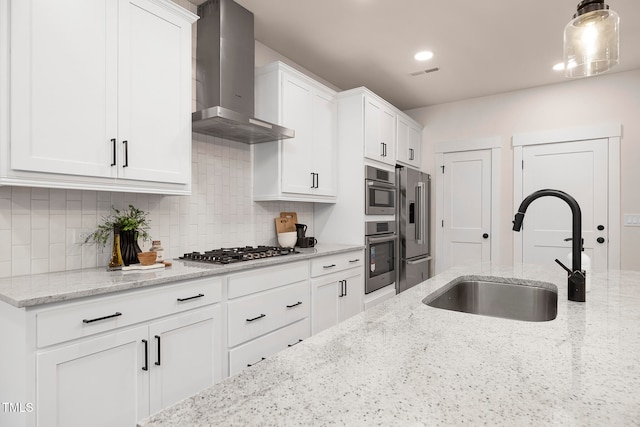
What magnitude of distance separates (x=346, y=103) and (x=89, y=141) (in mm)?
2430

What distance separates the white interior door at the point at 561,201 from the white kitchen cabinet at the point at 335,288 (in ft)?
6.83

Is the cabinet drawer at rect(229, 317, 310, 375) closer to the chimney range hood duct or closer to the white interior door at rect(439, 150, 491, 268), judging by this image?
the chimney range hood duct

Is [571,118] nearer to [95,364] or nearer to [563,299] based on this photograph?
[563,299]

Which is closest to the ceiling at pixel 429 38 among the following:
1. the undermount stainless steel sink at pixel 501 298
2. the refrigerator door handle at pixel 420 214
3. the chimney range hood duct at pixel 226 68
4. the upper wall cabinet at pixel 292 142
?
the chimney range hood duct at pixel 226 68

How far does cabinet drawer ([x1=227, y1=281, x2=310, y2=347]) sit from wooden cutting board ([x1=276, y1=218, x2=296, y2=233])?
73 cm

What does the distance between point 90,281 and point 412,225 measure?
3.38m

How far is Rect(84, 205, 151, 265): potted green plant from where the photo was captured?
1.97m

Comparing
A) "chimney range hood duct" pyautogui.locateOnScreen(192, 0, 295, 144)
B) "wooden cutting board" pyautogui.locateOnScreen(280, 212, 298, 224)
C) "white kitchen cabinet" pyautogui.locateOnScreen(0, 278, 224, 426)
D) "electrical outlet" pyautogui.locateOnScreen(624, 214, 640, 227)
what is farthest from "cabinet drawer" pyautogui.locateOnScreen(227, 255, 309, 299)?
"electrical outlet" pyautogui.locateOnScreen(624, 214, 640, 227)

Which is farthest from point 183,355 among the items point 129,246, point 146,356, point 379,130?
point 379,130

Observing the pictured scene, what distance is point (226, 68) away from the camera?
2.47 meters

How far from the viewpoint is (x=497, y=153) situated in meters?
4.41

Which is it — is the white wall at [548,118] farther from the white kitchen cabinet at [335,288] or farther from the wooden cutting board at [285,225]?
the wooden cutting board at [285,225]

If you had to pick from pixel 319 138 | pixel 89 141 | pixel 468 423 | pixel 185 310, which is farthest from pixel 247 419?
pixel 319 138

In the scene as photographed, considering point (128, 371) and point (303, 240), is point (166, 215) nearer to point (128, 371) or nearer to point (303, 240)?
point (128, 371)
